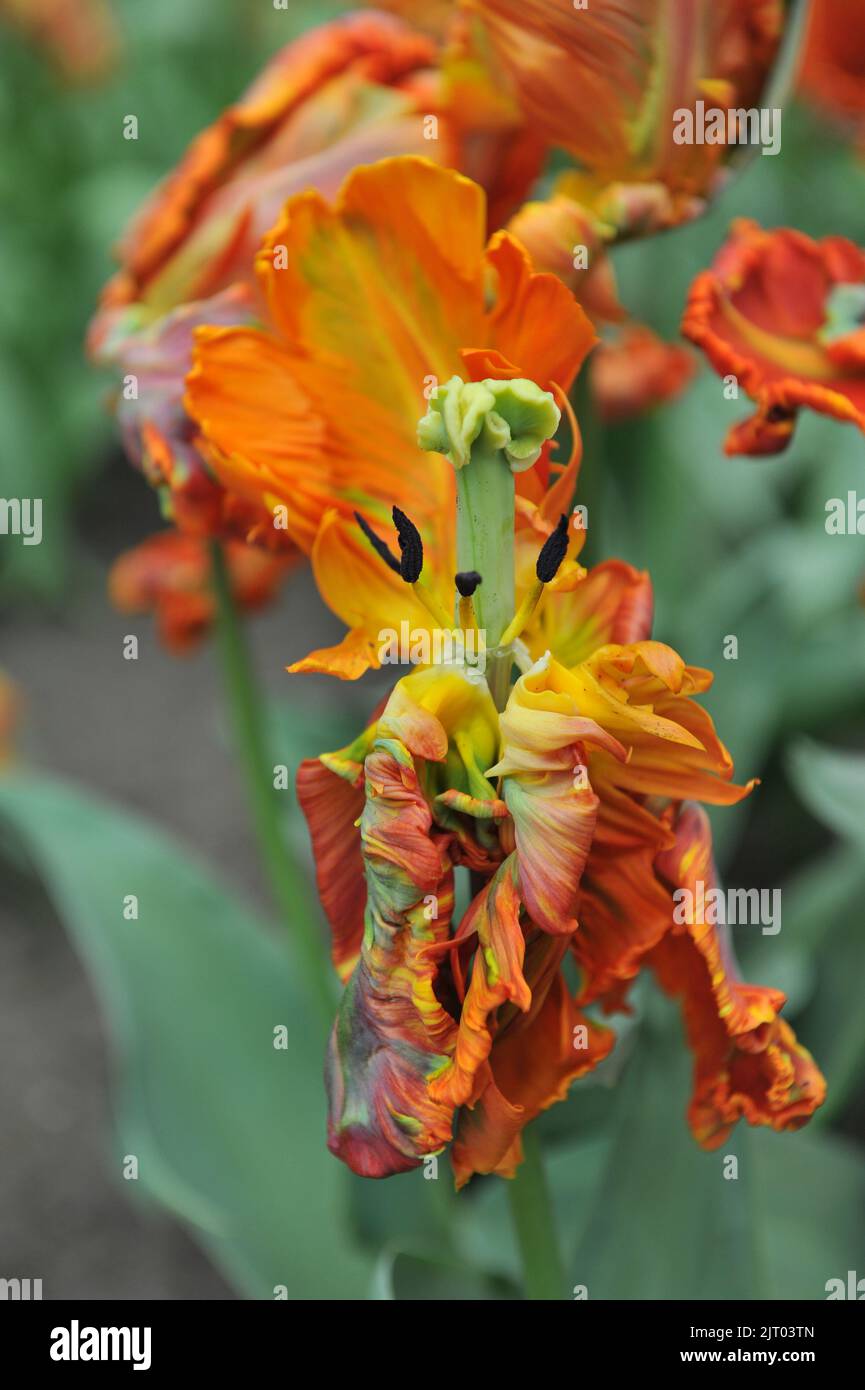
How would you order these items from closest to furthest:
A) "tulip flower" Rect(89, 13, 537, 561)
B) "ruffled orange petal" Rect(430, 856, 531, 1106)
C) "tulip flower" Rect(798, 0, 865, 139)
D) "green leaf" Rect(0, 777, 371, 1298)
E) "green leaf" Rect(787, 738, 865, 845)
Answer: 1. "ruffled orange petal" Rect(430, 856, 531, 1106)
2. "tulip flower" Rect(89, 13, 537, 561)
3. "green leaf" Rect(787, 738, 865, 845)
4. "green leaf" Rect(0, 777, 371, 1298)
5. "tulip flower" Rect(798, 0, 865, 139)

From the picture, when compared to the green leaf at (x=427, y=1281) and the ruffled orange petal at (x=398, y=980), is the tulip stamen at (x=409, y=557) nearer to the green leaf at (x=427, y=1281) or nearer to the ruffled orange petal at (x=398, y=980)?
the ruffled orange petal at (x=398, y=980)

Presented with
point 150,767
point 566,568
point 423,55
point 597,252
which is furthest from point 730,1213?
point 150,767

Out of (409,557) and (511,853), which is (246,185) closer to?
(409,557)

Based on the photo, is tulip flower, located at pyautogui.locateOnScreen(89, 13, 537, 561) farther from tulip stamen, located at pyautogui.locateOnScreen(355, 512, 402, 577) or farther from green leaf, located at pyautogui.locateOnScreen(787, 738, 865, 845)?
green leaf, located at pyautogui.locateOnScreen(787, 738, 865, 845)

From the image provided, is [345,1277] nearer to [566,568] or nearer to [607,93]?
[566,568]


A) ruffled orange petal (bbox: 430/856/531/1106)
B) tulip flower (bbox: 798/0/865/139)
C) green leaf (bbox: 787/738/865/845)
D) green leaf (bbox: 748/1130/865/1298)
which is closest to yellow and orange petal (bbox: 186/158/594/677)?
ruffled orange petal (bbox: 430/856/531/1106)

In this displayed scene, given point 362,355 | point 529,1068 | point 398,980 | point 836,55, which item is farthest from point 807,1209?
point 836,55
